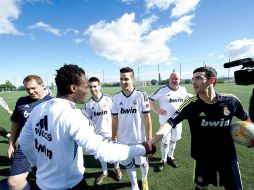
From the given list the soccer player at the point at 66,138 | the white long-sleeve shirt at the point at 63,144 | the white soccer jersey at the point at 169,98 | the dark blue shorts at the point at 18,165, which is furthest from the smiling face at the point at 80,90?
the white soccer jersey at the point at 169,98

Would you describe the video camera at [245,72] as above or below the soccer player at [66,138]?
above

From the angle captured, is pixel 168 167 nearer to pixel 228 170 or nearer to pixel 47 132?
pixel 228 170

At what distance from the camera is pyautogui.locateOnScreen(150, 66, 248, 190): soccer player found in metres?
3.53

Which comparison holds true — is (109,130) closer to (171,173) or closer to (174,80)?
(171,173)

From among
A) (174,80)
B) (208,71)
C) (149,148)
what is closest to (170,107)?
(174,80)

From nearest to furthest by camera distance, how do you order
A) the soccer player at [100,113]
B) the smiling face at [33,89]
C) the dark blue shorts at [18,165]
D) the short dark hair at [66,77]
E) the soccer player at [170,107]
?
the short dark hair at [66,77] → the dark blue shorts at [18,165] → the smiling face at [33,89] → the soccer player at [100,113] → the soccer player at [170,107]

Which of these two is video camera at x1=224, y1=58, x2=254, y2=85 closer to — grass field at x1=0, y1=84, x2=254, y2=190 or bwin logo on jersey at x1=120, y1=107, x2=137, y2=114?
bwin logo on jersey at x1=120, y1=107, x2=137, y2=114

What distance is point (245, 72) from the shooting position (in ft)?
6.52

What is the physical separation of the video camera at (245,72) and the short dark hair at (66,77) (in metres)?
1.54

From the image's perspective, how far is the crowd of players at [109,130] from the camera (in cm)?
242

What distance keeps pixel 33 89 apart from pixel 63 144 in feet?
8.31

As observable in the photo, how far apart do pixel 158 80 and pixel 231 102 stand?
65062 millimetres

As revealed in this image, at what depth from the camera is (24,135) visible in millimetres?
2781

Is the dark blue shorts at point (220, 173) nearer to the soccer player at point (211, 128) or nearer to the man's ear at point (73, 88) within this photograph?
the soccer player at point (211, 128)
